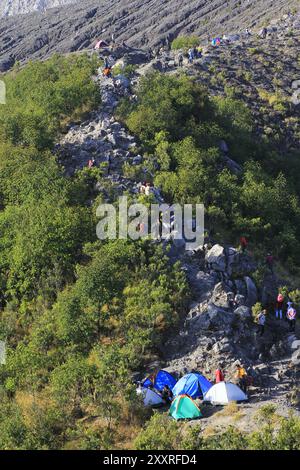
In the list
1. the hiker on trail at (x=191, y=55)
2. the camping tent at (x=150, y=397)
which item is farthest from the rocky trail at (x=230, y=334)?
the hiker on trail at (x=191, y=55)

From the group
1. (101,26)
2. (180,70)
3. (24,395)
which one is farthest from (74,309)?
(101,26)

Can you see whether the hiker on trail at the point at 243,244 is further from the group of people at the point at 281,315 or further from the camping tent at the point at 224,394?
the camping tent at the point at 224,394

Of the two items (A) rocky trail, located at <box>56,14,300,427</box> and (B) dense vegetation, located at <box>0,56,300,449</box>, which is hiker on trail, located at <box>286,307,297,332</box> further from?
(B) dense vegetation, located at <box>0,56,300,449</box>

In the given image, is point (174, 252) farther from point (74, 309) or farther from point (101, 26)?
point (101, 26)

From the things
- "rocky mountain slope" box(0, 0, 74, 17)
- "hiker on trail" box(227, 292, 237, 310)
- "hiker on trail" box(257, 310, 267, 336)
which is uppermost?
"rocky mountain slope" box(0, 0, 74, 17)

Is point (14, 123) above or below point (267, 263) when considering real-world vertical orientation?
above

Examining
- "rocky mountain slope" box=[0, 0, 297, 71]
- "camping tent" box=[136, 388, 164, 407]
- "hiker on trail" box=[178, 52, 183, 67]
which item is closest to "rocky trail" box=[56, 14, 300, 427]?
"camping tent" box=[136, 388, 164, 407]

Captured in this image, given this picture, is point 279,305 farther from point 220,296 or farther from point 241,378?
point 241,378
